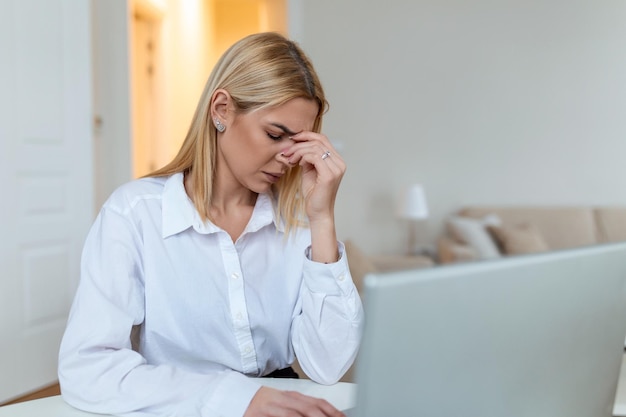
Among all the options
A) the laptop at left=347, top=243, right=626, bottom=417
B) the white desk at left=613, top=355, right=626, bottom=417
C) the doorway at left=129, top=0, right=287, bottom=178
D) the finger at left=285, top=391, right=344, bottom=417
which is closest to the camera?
the laptop at left=347, top=243, right=626, bottom=417

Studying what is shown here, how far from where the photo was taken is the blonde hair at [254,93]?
108cm

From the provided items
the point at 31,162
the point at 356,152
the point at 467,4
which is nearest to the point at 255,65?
the point at 31,162

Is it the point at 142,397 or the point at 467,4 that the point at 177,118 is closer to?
the point at 467,4

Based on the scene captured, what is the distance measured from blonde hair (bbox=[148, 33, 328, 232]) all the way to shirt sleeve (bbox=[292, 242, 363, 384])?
0.20 metres

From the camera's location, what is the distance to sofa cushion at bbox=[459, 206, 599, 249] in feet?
14.5

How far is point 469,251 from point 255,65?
2.97 metres

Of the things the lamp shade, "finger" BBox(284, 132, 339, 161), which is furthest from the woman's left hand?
the lamp shade

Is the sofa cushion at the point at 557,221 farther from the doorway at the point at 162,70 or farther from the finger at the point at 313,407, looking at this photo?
the finger at the point at 313,407

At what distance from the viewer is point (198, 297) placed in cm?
107

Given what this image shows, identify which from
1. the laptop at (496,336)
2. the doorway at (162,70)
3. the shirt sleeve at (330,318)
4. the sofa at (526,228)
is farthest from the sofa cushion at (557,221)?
the laptop at (496,336)

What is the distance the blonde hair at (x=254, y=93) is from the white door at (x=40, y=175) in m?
1.76

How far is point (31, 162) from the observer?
2.74m

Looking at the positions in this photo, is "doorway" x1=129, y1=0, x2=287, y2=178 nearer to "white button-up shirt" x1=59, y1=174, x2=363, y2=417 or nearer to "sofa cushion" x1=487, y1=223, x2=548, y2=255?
"sofa cushion" x1=487, y1=223, x2=548, y2=255

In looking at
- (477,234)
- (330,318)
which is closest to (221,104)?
(330,318)
